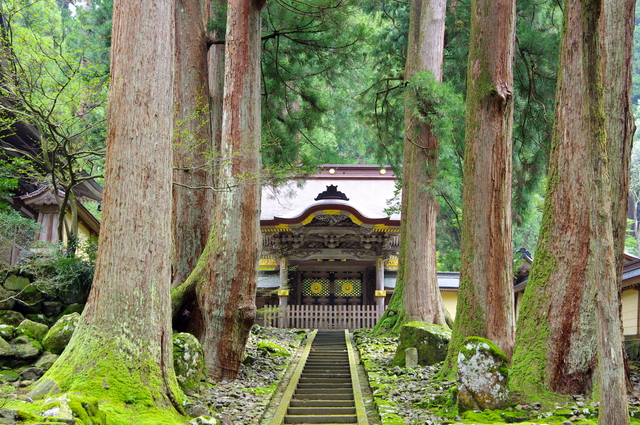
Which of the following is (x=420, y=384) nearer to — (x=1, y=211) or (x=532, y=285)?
(x=532, y=285)

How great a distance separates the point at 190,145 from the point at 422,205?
482 centimetres

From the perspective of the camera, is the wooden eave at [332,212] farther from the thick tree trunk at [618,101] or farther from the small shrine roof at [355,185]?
the thick tree trunk at [618,101]

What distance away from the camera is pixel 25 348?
21.9 feet

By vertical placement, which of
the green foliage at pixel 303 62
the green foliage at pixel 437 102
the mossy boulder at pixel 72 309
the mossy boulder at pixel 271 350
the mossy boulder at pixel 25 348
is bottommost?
the mossy boulder at pixel 271 350

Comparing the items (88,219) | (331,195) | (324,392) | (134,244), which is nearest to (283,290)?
(331,195)

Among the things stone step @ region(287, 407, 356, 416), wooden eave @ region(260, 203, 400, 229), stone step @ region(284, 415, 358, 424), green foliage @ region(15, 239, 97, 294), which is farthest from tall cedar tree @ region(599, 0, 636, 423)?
wooden eave @ region(260, 203, 400, 229)

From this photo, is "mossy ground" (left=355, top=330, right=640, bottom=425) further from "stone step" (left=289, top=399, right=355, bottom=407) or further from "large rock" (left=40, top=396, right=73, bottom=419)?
"large rock" (left=40, top=396, right=73, bottom=419)

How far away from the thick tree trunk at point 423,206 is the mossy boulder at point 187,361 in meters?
5.24

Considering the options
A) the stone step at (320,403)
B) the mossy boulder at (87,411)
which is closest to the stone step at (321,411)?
the stone step at (320,403)

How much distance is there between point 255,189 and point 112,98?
2818mm

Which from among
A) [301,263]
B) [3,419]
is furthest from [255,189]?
[301,263]

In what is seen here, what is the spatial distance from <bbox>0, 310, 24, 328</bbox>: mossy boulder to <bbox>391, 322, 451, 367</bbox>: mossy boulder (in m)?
5.49

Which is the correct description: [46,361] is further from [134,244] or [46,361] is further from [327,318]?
[327,318]

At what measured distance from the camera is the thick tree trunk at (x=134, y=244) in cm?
490
